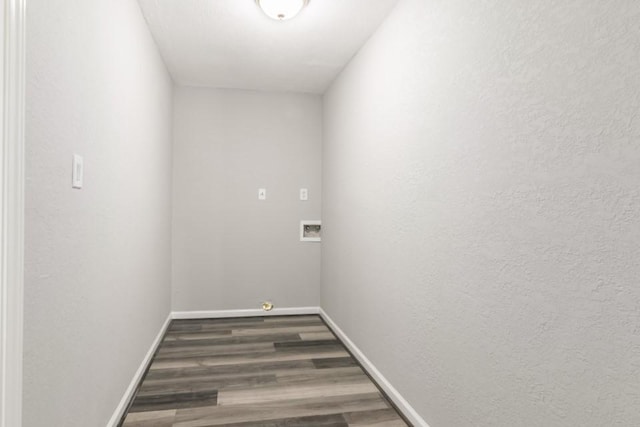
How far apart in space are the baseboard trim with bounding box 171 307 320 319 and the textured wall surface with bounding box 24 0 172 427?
1.12 m

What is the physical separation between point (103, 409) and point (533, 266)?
6.10 ft

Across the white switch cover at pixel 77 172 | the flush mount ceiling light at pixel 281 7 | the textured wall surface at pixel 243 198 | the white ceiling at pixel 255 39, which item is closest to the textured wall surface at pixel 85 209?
the white switch cover at pixel 77 172

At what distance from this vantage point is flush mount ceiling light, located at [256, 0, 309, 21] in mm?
2123

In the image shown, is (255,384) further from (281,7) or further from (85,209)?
(281,7)

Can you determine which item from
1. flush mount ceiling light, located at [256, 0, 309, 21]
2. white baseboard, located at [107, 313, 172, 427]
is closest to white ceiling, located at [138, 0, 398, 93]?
flush mount ceiling light, located at [256, 0, 309, 21]

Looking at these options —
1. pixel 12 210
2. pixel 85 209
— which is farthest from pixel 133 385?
pixel 12 210

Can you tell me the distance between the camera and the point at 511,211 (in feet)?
4.20

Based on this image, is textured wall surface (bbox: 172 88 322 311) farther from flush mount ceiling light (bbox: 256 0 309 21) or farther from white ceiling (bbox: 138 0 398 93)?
flush mount ceiling light (bbox: 256 0 309 21)

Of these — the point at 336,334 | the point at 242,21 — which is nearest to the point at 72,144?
the point at 242,21

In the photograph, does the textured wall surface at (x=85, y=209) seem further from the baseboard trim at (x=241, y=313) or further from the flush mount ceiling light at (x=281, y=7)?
the baseboard trim at (x=241, y=313)

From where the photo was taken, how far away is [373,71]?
2520 millimetres

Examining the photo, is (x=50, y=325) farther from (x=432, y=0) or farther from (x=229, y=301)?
(x=229, y=301)

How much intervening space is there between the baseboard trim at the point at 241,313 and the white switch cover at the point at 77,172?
8.41ft

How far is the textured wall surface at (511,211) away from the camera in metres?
0.95
